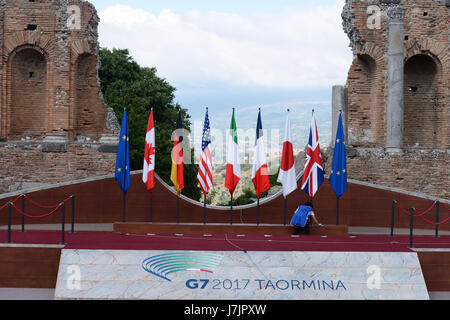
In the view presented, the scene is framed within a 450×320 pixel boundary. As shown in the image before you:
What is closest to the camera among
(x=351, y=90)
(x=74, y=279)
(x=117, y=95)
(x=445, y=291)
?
(x=74, y=279)

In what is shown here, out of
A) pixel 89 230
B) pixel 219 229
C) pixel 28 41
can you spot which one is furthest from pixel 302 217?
pixel 28 41

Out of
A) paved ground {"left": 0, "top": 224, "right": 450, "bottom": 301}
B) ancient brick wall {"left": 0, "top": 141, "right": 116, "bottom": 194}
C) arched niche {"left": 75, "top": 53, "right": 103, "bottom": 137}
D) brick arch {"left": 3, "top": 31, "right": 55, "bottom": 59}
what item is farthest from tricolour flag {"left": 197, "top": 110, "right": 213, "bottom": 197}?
brick arch {"left": 3, "top": 31, "right": 55, "bottom": 59}

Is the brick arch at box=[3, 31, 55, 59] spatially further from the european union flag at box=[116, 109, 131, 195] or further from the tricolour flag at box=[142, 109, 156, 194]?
the tricolour flag at box=[142, 109, 156, 194]

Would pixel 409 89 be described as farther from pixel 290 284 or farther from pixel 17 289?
pixel 17 289

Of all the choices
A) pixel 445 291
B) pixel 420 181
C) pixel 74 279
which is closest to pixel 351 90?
pixel 420 181

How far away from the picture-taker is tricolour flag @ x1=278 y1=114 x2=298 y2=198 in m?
17.0

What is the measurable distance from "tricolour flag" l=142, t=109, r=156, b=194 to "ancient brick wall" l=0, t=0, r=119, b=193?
4699mm

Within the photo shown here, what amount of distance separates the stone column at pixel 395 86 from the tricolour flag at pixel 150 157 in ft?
32.1

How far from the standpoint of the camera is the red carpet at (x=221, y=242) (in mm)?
13305

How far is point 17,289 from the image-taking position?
12.8 meters

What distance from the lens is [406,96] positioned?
24.0 meters

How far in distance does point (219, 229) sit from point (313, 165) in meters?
3.37

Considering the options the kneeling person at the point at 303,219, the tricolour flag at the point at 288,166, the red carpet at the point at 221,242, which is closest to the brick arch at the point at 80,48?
the red carpet at the point at 221,242

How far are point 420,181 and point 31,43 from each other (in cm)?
1590
